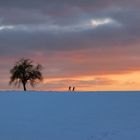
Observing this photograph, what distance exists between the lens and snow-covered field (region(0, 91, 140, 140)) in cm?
1914

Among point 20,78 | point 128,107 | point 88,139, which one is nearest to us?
point 88,139

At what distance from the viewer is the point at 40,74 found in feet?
178

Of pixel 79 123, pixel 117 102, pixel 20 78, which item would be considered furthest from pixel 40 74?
pixel 79 123

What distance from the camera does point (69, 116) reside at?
22.5 m

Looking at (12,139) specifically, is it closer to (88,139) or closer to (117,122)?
(88,139)

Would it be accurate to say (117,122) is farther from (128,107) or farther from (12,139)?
(12,139)

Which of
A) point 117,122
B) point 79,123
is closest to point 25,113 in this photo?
point 79,123

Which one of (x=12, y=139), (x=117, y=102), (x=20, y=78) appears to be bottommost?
(x=12, y=139)

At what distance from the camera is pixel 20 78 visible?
177ft

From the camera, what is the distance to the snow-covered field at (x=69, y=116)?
62.8 feet

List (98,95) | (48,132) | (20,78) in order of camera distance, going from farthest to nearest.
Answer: (20,78), (98,95), (48,132)

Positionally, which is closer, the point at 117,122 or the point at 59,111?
the point at 117,122

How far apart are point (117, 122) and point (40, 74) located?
33.9 meters

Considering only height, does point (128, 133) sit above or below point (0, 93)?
below
